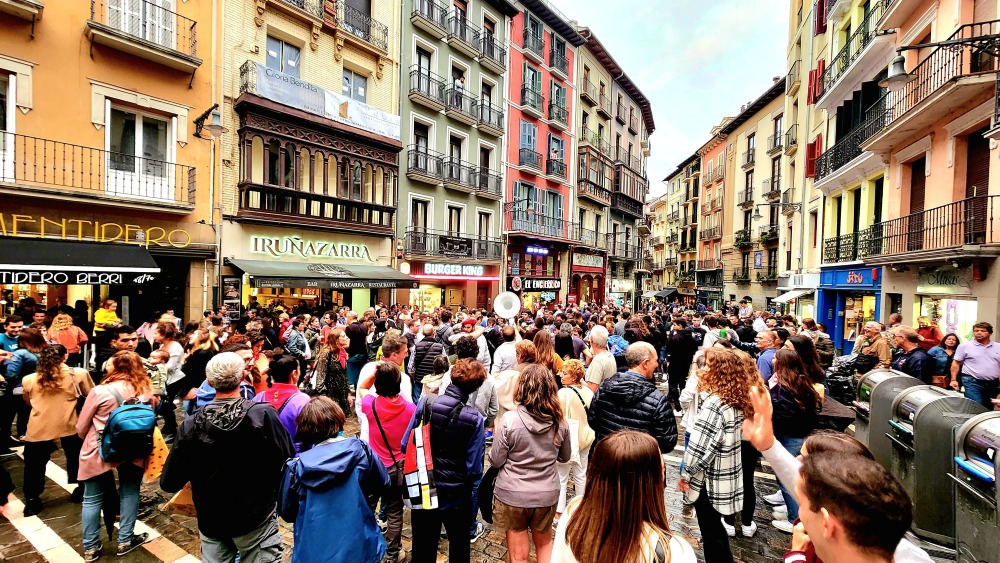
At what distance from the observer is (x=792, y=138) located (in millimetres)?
23125

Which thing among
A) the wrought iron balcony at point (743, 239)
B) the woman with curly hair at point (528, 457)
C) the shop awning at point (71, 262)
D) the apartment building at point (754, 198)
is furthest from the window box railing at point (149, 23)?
the wrought iron balcony at point (743, 239)

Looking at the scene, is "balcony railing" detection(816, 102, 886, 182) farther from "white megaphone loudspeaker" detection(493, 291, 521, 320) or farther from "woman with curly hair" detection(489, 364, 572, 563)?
"woman with curly hair" detection(489, 364, 572, 563)

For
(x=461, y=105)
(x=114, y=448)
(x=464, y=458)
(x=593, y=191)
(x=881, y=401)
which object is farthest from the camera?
(x=593, y=191)

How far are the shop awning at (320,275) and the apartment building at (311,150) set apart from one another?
1.6 inches

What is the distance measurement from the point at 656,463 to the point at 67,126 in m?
14.8

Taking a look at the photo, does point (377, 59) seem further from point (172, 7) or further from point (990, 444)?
point (990, 444)

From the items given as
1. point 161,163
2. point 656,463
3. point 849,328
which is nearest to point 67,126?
point 161,163

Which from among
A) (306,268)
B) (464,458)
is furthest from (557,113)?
(464,458)

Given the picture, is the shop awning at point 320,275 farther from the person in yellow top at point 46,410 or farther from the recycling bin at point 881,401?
the recycling bin at point 881,401

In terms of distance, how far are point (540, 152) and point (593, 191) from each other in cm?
645

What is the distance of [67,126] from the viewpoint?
10758mm

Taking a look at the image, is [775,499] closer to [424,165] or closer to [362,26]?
[424,165]

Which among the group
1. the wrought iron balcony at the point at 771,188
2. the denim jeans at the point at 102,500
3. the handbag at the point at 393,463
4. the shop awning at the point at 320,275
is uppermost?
the wrought iron balcony at the point at 771,188

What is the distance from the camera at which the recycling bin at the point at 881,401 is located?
5.25m
